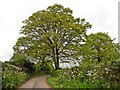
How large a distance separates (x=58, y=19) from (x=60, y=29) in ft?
6.26

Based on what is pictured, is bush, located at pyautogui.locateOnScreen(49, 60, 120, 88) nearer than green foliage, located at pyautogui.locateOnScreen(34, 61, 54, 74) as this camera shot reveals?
Yes

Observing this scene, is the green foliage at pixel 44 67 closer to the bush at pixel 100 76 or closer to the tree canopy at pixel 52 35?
the tree canopy at pixel 52 35

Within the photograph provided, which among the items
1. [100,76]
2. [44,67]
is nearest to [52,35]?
[44,67]

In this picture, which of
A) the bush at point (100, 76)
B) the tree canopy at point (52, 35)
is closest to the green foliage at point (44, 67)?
the tree canopy at point (52, 35)

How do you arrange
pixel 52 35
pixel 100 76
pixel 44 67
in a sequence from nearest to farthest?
pixel 100 76, pixel 52 35, pixel 44 67

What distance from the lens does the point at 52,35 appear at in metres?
45.4

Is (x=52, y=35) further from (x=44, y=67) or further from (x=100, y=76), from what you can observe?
(x=100, y=76)

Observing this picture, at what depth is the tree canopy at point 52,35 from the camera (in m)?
46.1

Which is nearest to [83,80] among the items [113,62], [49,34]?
[113,62]

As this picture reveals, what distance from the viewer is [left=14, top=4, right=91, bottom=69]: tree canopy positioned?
46.1 meters

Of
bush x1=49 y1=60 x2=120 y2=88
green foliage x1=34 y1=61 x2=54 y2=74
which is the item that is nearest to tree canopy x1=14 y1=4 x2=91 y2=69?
green foliage x1=34 y1=61 x2=54 y2=74

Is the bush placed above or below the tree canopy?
below

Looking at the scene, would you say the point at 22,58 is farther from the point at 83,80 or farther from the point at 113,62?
the point at 113,62

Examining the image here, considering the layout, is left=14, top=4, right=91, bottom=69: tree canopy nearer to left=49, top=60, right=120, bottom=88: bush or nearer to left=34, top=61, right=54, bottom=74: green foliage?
left=34, top=61, right=54, bottom=74: green foliage
